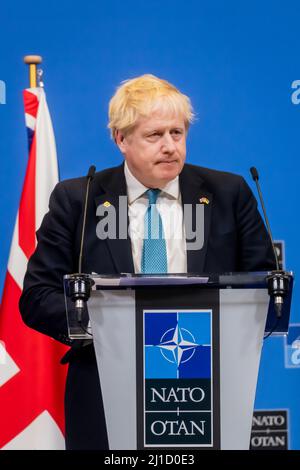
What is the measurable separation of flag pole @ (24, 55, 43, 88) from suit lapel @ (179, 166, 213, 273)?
113 cm

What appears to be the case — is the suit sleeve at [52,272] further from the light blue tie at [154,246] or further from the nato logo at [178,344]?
the nato logo at [178,344]

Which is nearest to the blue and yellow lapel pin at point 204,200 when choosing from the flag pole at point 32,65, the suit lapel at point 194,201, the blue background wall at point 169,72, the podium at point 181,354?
the suit lapel at point 194,201

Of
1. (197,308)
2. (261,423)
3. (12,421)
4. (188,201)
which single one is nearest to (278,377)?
(261,423)

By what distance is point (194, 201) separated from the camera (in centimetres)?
295

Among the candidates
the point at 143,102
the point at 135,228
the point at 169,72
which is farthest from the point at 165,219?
the point at 169,72

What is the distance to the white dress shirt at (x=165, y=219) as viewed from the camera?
113 inches

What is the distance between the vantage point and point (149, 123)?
114 inches

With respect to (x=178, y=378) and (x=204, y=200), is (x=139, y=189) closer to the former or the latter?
(x=204, y=200)

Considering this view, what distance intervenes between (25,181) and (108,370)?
67.7 inches

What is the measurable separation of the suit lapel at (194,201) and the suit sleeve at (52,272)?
329 mm

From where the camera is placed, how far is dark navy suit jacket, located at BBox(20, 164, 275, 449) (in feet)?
9.19

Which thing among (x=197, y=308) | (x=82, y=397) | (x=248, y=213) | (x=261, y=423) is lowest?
(x=261, y=423)

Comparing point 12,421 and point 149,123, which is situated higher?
point 149,123

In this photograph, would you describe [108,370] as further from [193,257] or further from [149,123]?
[149,123]
